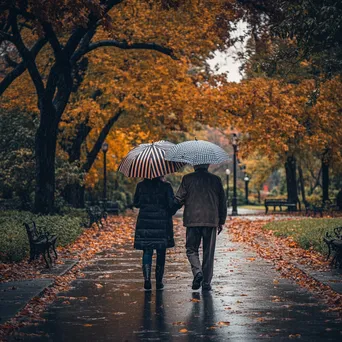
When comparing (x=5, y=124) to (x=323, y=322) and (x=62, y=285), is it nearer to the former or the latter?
(x=62, y=285)

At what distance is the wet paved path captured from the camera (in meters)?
8.55

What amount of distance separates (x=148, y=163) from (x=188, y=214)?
3.23 feet

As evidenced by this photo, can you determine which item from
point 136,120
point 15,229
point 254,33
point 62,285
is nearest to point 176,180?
point 136,120

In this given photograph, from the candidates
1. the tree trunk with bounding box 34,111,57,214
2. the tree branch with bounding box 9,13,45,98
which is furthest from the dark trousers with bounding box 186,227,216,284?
the tree trunk with bounding box 34,111,57,214

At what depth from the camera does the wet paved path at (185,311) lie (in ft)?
28.1

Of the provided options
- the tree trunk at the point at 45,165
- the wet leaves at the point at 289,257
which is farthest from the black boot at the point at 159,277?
the tree trunk at the point at 45,165

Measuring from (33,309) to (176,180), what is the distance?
191 feet

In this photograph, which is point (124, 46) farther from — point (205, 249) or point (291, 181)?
point (291, 181)

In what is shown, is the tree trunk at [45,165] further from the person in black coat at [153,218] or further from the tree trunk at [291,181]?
the tree trunk at [291,181]

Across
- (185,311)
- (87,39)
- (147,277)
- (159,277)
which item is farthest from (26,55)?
(185,311)

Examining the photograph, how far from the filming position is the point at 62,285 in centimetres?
1278

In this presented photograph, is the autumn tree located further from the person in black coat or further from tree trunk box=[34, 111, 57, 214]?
the person in black coat

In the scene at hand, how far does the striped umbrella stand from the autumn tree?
27.3 feet

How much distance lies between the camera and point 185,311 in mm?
10141
